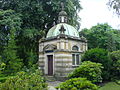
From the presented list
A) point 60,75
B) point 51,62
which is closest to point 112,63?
point 60,75

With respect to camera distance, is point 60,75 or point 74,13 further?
point 74,13

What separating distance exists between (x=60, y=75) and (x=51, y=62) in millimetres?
2124

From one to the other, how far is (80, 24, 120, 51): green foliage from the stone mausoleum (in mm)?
10394

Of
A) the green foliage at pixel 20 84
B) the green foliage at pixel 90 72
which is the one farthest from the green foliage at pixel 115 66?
the green foliage at pixel 20 84

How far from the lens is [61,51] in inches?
613

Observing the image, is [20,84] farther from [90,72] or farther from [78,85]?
[90,72]

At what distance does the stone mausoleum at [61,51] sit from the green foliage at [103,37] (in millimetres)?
10394

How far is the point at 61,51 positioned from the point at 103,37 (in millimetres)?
15202

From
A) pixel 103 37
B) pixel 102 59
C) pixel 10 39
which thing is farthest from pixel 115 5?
pixel 103 37

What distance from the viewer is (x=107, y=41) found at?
27219 millimetres

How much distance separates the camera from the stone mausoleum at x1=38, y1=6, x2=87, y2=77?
15.6 metres

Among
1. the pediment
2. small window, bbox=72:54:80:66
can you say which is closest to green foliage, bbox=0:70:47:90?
the pediment

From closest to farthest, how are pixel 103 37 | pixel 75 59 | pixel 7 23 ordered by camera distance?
pixel 75 59
pixel 7 23
pixel 103 37

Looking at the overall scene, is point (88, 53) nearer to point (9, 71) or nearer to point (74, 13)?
point (9, 71)
